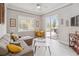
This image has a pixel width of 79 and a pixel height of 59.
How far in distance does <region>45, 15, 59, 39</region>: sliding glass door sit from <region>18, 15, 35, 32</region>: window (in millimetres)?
369

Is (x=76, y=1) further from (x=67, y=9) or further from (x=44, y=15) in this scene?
(x=44, y=15)

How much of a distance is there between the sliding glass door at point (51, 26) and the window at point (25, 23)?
1.21 feet

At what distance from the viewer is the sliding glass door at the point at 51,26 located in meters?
3.08

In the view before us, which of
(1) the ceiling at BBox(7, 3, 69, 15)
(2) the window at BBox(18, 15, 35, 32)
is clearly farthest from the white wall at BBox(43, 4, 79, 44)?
(2) the window at BBox(18, 15, 35, 32)

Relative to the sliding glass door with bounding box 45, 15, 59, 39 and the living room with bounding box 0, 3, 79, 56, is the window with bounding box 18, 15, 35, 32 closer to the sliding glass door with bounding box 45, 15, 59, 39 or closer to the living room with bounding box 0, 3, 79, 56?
the living room with bounding box 0, 3, 79, 56

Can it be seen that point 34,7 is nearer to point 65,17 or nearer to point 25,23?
point 25,23

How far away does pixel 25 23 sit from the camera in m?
2.99

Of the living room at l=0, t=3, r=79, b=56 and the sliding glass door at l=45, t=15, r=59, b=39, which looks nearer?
the living room at l=0, t=3, r=79, b=56

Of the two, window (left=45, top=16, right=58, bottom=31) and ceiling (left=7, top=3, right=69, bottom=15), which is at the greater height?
ceiling (left=7, top=3, right=69, bottom=15)

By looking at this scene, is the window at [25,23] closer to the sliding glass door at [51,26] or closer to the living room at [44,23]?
the living room at [44,23]

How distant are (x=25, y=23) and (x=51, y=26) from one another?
1.94 feet

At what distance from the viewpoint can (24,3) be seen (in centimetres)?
271

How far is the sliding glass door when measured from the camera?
121 inches

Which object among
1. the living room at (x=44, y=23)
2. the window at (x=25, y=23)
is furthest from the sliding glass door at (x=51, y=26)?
the window at (x=25, y=23)
